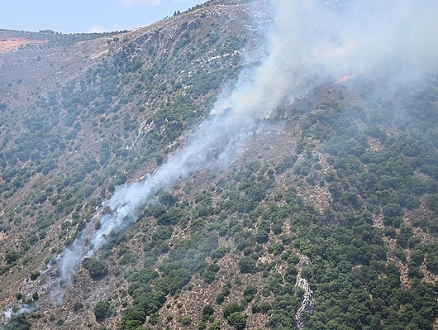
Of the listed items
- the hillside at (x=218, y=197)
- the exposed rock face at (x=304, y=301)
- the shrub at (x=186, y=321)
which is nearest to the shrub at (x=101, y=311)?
the hillside at (x=218, y=197)

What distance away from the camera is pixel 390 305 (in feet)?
211

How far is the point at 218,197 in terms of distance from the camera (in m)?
87.5

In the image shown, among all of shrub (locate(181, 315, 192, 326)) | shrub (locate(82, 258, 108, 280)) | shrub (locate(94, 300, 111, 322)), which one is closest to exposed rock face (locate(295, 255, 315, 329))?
shrub (locate(181, 315, 192, 326))

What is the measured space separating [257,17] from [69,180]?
2756 inches

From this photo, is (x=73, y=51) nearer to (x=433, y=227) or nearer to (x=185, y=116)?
(x=185, y=116)

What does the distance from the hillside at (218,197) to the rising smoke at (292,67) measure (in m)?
0.62

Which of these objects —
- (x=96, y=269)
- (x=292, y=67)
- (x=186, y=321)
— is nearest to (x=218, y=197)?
(x=96, y=269)

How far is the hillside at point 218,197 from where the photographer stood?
6712 cm

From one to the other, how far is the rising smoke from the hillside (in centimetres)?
62

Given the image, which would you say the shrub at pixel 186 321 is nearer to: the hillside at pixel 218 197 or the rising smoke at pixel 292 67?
the hillside at pixel 218 197

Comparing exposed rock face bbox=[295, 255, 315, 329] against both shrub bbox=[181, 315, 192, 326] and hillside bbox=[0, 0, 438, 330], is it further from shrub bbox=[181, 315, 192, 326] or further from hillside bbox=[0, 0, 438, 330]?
shrub bbox=[181, 315, 192, 326]

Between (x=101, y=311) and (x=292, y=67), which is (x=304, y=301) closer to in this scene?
(x=101, y=311)

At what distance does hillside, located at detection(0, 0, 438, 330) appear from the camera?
67125 mm

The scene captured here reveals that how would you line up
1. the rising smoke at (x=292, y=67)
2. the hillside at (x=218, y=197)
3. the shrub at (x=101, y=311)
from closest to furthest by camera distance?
the hillside at (x=218, y=197) → the shrub at (x=101, y=311) → the rising smoke at (x=292, y=67)
